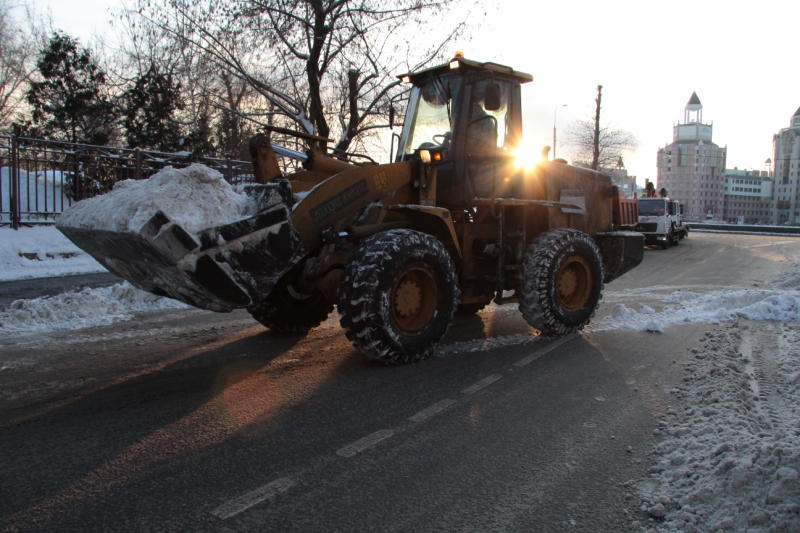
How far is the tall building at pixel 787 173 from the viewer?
124 m

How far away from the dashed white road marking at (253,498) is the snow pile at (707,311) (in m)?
4.98

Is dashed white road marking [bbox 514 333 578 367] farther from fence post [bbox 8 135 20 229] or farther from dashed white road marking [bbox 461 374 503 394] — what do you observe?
fence post [bbox 8 135 20 229]

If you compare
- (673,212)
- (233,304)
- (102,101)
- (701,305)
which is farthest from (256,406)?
(673,212)

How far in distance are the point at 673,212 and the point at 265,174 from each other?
2513 cm

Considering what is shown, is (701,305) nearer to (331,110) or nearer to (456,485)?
(456,485)

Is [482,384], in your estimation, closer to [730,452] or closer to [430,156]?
[730,452]

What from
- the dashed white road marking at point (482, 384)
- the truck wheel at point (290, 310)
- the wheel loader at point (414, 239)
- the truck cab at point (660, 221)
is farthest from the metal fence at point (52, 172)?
the truck cab at point (660, 221)

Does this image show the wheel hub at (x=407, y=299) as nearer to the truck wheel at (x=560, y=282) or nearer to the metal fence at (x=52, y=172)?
the truck wheel at (x=560, y=282)

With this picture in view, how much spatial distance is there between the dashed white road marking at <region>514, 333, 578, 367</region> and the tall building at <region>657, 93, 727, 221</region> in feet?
443

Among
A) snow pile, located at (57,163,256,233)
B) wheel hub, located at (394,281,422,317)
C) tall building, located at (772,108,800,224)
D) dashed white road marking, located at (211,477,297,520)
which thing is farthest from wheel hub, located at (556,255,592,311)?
tall building, located at (772,108,800,224)

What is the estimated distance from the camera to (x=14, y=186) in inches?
451

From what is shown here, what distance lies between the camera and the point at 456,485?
299 centimetres

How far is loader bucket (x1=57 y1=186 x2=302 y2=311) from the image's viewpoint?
12.7ft

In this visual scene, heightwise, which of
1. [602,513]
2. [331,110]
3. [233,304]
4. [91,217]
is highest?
[331,110]
